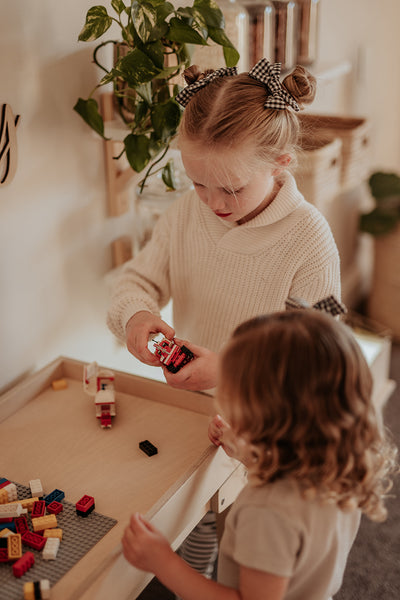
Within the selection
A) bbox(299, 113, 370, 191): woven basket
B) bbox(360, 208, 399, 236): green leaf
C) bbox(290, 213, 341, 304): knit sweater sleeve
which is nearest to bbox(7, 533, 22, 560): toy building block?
bbox(290, 213, 341, 304): knit sweater sleeve

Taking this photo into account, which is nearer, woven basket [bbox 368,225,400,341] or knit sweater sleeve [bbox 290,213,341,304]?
knit sweater sleeve [bbox 290,213,341,304]

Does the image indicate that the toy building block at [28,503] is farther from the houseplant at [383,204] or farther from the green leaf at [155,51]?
the houseplant at [383,204]

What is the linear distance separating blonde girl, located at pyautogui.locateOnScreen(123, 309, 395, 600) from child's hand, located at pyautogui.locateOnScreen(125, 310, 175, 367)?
0.36m

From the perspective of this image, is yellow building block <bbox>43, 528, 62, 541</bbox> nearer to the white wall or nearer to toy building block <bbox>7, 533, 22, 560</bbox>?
toy building block <bbox>7, 533, 22, 560</bbox>

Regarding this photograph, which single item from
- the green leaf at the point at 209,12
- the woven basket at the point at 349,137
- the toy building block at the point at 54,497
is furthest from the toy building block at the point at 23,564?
the woven basket at the point at 349,137

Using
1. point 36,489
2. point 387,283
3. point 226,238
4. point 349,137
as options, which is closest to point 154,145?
point 226,238

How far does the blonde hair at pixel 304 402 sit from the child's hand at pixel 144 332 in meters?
0.39

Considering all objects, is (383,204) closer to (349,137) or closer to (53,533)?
(349,137)

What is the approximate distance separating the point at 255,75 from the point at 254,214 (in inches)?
10.5

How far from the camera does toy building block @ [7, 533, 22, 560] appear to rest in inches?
36.0

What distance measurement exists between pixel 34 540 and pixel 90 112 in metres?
0.85

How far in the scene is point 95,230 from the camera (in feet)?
5.06

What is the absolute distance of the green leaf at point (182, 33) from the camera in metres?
1.22

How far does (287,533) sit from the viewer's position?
78 centimetres
